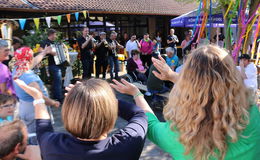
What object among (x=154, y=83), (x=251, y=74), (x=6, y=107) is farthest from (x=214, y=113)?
(x=154, y=83)

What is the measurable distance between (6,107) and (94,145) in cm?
162

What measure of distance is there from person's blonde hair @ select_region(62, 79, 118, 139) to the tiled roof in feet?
27.0

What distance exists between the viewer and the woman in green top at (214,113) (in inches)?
42.4

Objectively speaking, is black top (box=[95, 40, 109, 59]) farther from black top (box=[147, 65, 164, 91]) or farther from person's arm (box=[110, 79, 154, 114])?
person's arm (box=[110, 79, 154, 114])

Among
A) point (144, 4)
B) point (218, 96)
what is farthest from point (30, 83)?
point (144, 4)

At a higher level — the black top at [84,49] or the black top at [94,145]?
the black top at [84,49]

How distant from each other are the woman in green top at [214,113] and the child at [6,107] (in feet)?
6.31

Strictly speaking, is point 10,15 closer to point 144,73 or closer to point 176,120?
point 144,73

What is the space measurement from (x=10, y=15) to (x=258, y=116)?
976cm

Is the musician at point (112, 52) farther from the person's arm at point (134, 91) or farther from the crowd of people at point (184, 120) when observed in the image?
the crowd of people at point (184, 120)

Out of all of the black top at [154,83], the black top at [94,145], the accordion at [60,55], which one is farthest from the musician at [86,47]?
the black top at [94,145]

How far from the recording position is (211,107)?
109 cm

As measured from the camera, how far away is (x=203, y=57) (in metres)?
1.12

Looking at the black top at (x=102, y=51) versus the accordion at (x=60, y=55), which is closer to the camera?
the accordion at (x=60, y=55)
